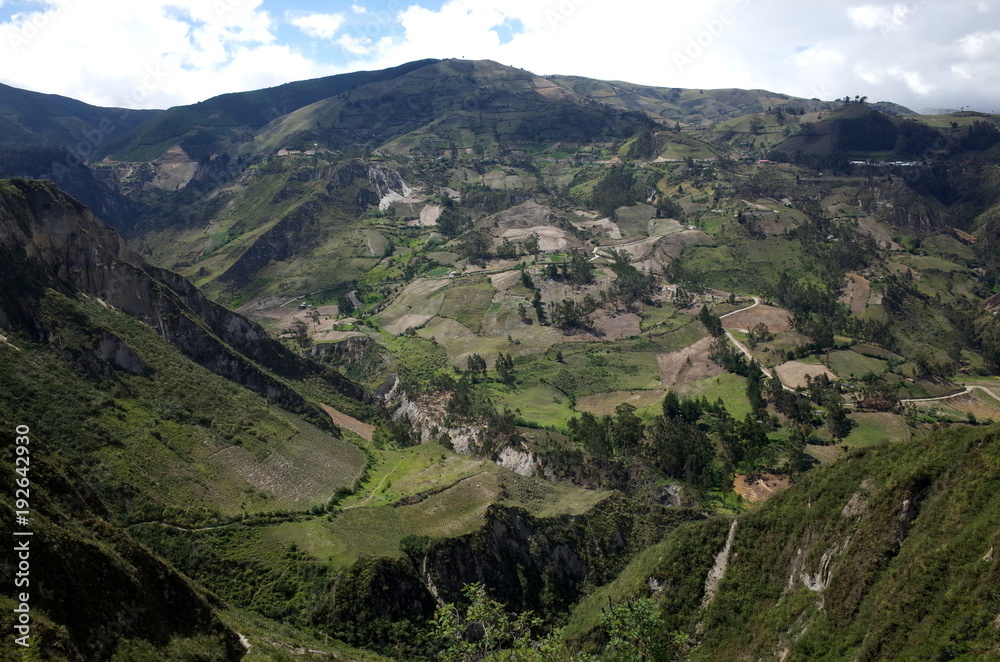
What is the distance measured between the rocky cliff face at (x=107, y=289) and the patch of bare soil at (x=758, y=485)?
5794 centimetres

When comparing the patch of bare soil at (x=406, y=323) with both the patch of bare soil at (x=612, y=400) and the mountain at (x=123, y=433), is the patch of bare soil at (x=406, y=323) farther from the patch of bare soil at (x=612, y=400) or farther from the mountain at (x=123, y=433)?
the mountain at (x=123, y=433)

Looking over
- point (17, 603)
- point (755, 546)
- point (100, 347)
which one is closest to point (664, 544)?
point (755, 546)

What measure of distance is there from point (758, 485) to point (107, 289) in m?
87.3

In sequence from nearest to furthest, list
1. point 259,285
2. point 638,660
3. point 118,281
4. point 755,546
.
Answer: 1. point 638,660
2. point 755,546
3. point 118,281
4. point 259,285

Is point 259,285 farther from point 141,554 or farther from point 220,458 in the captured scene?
point 141,554

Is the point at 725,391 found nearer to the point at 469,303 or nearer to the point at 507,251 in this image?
the point at 469,303

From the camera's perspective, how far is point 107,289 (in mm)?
77625

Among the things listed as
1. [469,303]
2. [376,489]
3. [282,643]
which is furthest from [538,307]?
[282,643]

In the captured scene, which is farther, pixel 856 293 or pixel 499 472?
pixel 856 293

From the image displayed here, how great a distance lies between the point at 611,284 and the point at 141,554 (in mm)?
145966

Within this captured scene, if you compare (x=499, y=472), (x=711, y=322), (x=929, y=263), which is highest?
(x=929, y=263)

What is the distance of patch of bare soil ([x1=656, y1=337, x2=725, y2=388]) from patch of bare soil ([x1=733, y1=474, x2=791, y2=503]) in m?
35.5

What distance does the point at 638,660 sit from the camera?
2947cm

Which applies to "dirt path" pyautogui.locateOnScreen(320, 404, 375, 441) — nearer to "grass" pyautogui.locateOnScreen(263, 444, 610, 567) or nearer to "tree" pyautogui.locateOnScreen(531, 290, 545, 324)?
"grass" pyautogui.locateOnScreen(263, 444, 610, 567)
